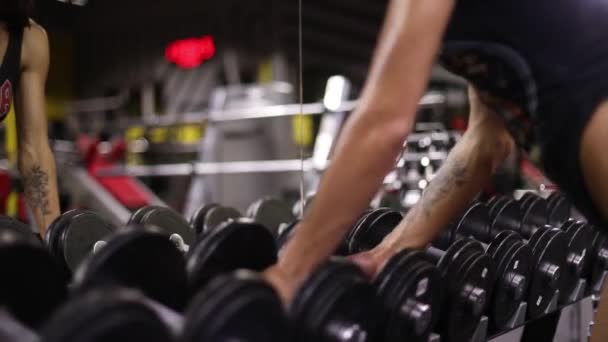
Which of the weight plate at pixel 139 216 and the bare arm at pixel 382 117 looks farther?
the weight plate at pixel 139 216

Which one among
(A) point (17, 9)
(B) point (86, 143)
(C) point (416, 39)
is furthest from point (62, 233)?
(B) point (86, 143)

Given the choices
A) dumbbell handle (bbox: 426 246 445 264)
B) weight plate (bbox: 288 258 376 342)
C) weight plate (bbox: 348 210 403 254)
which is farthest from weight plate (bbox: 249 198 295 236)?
weight plate (bbox: 288 258 376 342)

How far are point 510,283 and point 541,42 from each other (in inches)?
21.8

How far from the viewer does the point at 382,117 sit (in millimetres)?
799

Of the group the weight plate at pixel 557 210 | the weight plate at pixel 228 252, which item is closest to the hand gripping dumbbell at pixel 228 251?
the weight plate at pixel 228 252

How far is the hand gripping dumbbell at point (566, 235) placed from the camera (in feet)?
4.73

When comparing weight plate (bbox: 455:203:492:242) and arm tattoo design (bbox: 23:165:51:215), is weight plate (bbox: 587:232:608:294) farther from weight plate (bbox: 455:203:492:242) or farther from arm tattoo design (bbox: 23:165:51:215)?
arm tattoo design (bbox: 23:165:51:215)

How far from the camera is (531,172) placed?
14.2 ft

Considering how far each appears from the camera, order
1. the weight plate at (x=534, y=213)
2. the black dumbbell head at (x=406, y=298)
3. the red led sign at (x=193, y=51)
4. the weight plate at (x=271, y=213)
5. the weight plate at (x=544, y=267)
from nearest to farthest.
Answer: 1. the black dumbbell head at (x=406, y=298)
2. the weight plate at (x=544, y=267)
3. the weight plate at (x=534, y=213)
4. the weight plate at (x=271, y=213)
5. the red led sign at (x=193, y=51)

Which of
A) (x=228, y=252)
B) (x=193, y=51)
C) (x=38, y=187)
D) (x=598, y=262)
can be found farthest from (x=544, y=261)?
(x=193, y=51)

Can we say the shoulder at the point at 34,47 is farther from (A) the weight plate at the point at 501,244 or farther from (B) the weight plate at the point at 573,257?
(B) the weight plate at the point at 573,257

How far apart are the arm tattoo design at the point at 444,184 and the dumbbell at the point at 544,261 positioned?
0.78 ft

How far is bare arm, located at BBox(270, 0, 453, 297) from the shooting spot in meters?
0.78

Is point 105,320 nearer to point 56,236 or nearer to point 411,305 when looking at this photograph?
point 411,305
